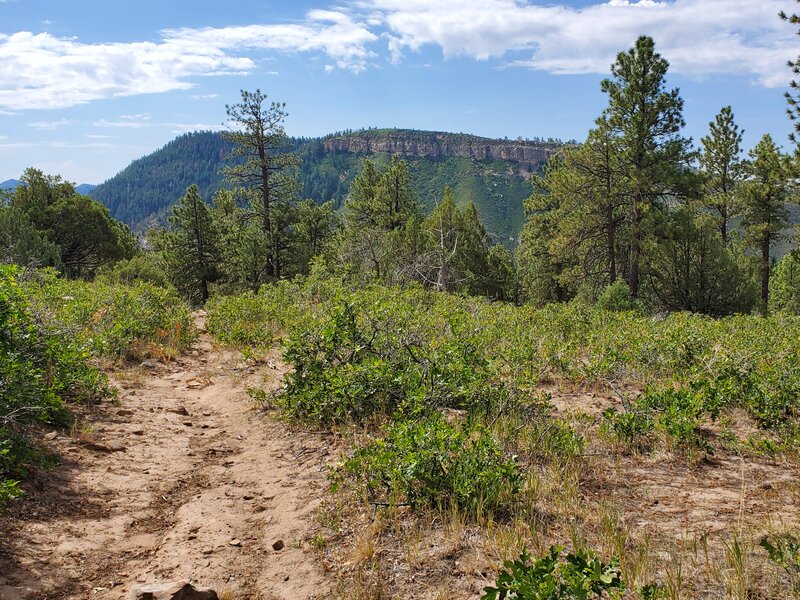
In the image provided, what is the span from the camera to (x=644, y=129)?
21531 mm

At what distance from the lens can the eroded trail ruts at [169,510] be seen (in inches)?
136

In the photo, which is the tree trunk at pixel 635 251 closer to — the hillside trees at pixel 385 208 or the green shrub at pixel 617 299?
the green shrub at pixel 617 299

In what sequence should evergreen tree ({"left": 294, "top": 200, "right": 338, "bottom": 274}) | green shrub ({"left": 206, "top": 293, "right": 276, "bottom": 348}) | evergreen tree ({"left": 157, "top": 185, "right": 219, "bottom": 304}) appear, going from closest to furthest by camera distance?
green shrub ({"left": 206, "top": 293, "right": 276, "bottom": 348})
evergreen tree ({"left": 157, "top": 185, "right": 219, "bottom": 304})
evergreen tree ({"left": 294, "top": 200, "right": 338, "bottom": 274})

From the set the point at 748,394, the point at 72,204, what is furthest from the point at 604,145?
the point at 72,204

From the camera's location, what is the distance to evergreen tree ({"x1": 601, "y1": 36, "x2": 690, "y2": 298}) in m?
21.3

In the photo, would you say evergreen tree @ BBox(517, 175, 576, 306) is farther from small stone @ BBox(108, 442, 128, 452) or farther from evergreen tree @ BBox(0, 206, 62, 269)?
small stone @ BBox(108, 442, 128, 452)

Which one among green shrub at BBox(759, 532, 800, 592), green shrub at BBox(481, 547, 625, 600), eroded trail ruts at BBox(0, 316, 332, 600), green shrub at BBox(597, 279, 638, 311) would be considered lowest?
green shrub at BBox(597, 279, 638, 311)

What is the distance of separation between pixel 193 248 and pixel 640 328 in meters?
25.9

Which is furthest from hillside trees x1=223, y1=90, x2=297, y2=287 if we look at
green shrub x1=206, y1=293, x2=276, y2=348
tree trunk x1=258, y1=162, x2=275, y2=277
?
green shrub x1=206, y1=293, x2=276, y2=348

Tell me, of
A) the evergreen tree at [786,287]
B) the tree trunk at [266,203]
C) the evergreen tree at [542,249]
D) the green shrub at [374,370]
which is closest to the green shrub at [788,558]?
the green shrub at [374,370]

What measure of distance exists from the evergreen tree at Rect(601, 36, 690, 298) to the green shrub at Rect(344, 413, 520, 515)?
20.3 m

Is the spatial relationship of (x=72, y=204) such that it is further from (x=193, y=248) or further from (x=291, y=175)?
(x=291, y=175)

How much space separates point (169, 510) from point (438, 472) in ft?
7.97

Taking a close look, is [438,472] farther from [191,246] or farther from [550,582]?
[191,246]
